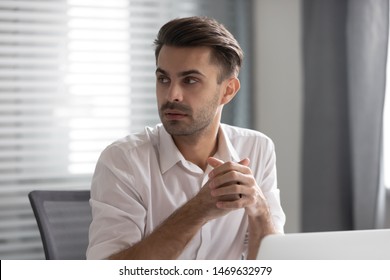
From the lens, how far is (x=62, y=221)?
209cm

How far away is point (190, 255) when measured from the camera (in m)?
1.77

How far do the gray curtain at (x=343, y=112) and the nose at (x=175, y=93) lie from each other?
62.2 inches

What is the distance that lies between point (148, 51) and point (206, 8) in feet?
1.38

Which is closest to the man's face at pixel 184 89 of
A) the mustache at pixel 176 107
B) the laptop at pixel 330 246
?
the mustache at pixel 176 107

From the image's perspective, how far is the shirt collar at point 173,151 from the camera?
1.78m

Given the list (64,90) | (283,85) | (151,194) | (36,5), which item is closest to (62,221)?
(151,194)

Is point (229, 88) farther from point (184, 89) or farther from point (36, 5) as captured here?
point (36, 5)

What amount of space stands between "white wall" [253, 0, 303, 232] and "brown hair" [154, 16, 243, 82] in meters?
1.77

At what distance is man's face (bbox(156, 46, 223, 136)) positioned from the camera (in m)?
1.73

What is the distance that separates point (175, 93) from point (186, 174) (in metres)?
0.24

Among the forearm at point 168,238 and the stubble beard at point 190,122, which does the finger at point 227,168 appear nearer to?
the forearm at point 168,238

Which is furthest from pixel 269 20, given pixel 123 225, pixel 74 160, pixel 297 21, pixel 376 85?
pixel 123 225

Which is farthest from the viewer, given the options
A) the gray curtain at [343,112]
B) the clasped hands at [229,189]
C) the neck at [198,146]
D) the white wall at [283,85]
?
the white wall at [283,85]

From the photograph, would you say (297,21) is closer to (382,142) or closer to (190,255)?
(382,142)
